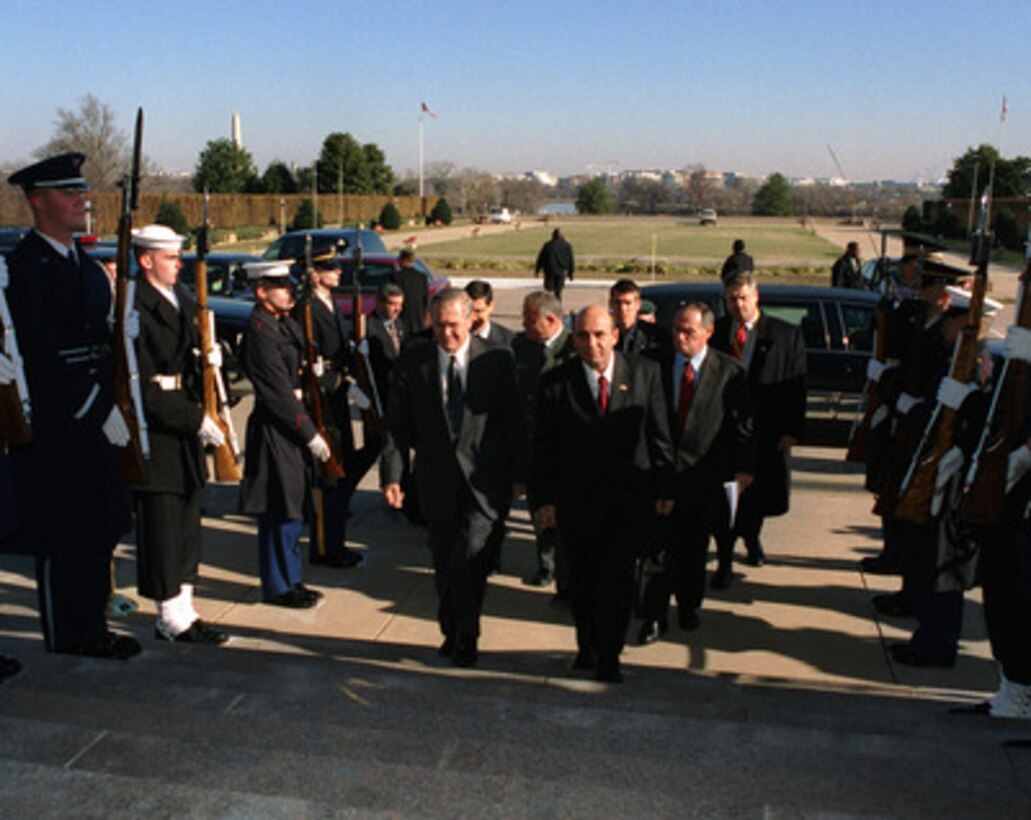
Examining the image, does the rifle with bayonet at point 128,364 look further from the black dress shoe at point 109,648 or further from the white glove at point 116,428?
the black dress shoe at point 109,648

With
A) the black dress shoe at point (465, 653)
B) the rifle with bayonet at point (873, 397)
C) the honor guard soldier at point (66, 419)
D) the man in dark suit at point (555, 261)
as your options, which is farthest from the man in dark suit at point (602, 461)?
the man in dark suit at point (555, 261)

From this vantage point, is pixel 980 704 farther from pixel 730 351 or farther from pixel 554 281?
pixel 554 281

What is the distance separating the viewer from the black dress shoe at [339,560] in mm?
7180

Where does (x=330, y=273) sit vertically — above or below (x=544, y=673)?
above

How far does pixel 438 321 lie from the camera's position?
209 inches

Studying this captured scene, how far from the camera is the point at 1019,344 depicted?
14.4ft

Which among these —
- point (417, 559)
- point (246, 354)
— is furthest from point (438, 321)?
point (417, 559)

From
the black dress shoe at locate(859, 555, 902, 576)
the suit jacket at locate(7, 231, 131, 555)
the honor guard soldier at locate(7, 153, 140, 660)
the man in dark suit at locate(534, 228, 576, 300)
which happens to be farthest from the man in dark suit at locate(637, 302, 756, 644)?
the man in dark suit at locate(534, 228, 576, 300)

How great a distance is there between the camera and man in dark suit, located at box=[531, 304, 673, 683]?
5.09m

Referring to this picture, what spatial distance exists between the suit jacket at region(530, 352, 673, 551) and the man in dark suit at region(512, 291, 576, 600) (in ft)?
3.99

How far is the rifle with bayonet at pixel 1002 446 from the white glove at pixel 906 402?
4.27ft

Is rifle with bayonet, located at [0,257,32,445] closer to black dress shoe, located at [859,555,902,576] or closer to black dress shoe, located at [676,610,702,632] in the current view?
black dress shoe, located at [676,610,702,632]

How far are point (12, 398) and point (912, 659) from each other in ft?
14.1

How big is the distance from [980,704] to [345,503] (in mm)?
3964
